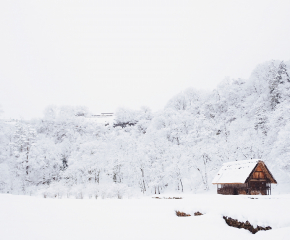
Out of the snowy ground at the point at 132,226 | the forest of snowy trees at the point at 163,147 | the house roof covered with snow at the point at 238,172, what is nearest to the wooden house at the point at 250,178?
the house roof covered with snow at the point at 238,172

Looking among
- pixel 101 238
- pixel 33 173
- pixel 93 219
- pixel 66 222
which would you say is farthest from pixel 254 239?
pixel 33 173

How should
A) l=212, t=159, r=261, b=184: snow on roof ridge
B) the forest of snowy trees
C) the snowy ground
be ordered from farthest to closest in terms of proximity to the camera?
the forest of snowy trees < l=212, t=159, r=261, b=184: snow on roof ridge < the snowy ground

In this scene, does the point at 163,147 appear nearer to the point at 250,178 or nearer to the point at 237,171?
the point at 237,171

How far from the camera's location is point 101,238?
328 inches

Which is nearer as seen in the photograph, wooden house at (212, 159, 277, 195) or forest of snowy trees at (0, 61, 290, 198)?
wooden house at (212, 159, 277, 195)

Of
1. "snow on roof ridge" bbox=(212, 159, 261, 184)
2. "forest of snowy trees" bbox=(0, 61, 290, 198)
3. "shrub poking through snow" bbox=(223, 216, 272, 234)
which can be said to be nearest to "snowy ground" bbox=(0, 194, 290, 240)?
"shrub poking through snow" bbox=(223, 216, 272, 234)

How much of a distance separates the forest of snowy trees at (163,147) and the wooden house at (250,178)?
8.42ft

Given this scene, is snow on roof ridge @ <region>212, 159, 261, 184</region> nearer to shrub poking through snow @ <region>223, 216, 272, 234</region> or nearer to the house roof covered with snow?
the house roof covered with snow

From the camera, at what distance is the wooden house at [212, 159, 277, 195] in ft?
78.1

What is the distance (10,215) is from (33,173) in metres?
30.4

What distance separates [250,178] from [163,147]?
1861 centimetres

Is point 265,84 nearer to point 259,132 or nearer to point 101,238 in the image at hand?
point 259,132

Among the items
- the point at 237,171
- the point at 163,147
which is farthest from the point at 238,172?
the point at 163,147

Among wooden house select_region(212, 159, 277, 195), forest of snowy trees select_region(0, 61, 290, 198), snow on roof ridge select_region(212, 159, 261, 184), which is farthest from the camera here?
forest of snowy trees select_region(0, 61, 290, 198)
